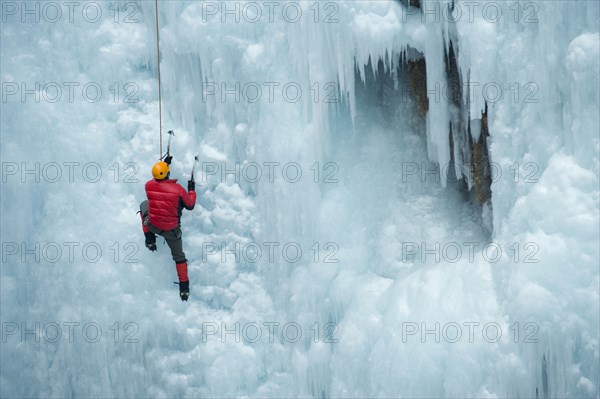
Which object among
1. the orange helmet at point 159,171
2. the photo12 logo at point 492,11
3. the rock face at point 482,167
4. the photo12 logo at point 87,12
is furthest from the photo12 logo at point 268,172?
the photo12 logo at point 492,11

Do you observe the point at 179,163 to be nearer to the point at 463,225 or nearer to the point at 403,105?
the point at 403,105

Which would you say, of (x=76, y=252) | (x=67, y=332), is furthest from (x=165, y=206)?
(x=67, y=332)

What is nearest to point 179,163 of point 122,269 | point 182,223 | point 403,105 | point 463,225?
point 182,223

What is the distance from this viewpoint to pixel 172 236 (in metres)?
5.91

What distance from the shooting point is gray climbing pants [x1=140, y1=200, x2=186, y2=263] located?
19.2 ft

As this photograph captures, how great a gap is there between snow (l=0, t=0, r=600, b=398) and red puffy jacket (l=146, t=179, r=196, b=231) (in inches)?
25.6

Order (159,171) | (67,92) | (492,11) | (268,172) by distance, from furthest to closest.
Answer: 1. (67,92)
2. (268,172)
3. (159,171)
4. (492,11)

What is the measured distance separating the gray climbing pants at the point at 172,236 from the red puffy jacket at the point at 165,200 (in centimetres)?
9

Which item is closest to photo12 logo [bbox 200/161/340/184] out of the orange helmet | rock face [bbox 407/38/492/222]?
the orange helmet

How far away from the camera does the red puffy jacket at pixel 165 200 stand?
5676 millimetres

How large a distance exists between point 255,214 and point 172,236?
898mm

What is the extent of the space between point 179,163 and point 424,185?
2.49 m

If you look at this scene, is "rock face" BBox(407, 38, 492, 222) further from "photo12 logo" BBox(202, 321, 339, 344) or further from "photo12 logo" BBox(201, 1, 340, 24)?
"photo12 logo" BBox(202, 321, 339, 344)

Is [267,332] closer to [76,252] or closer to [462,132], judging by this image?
[76,252]
